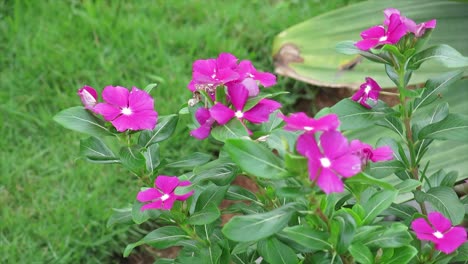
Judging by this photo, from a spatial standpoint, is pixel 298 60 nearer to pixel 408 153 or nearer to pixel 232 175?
pixel 408 153

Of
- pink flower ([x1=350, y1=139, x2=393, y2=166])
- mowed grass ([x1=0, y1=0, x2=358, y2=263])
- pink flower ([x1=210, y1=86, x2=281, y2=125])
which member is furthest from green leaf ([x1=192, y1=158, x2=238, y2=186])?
mowed grass ([x1=0, y1=0, x2=358, y2=263])

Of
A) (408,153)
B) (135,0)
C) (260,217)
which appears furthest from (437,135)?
(135,0)

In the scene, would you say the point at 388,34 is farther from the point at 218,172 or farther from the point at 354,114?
the point at 218,172

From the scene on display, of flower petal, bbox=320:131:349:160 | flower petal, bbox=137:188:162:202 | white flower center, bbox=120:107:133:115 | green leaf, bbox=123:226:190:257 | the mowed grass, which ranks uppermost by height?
flower petal, bbox=320:131:349:160

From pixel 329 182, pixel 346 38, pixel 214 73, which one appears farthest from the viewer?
pixel 346 38

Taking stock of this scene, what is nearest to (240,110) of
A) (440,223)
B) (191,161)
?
(191,161)

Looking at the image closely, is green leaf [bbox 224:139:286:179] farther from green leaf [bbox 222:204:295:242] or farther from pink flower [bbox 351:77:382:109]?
pink flower [bbox 351:77:382:109]

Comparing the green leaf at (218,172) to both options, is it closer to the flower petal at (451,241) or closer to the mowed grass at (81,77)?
the flower petal at (451,241)
